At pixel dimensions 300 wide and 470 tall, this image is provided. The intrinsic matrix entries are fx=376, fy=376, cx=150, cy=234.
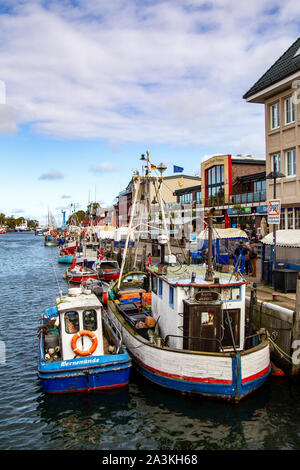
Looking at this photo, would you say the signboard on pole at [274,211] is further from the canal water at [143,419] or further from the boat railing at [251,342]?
the canal water at [143,419]

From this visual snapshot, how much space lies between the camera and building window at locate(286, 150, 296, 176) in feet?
82.8

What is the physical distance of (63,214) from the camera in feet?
360

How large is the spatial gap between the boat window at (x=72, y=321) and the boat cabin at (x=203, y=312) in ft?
9.78

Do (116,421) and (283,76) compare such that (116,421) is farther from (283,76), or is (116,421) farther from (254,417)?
(283,76)

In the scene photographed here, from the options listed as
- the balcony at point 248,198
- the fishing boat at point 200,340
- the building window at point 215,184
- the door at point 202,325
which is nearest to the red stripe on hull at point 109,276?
the balcony at point 248,198

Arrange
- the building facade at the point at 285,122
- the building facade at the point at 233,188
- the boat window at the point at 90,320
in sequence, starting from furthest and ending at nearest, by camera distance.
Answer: the building facade at the point at 233,188 → the building facade at the point at 285,122 → the boat window at the point at 90,320

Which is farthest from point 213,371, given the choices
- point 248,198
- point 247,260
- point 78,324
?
point 248,198

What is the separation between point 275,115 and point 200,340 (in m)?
20.7

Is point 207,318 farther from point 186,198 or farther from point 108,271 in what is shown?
point 186,198

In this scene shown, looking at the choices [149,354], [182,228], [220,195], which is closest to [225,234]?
[149,354]

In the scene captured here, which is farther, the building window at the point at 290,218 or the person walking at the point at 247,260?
the building window at the point at 290,218

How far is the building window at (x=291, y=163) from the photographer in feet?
82.8

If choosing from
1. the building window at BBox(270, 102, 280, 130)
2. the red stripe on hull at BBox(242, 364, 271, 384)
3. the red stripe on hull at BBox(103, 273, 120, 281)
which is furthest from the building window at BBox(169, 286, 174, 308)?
the red stripe on hull at BBox(103, 273, 120, 281)

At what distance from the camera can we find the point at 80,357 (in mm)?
12156
